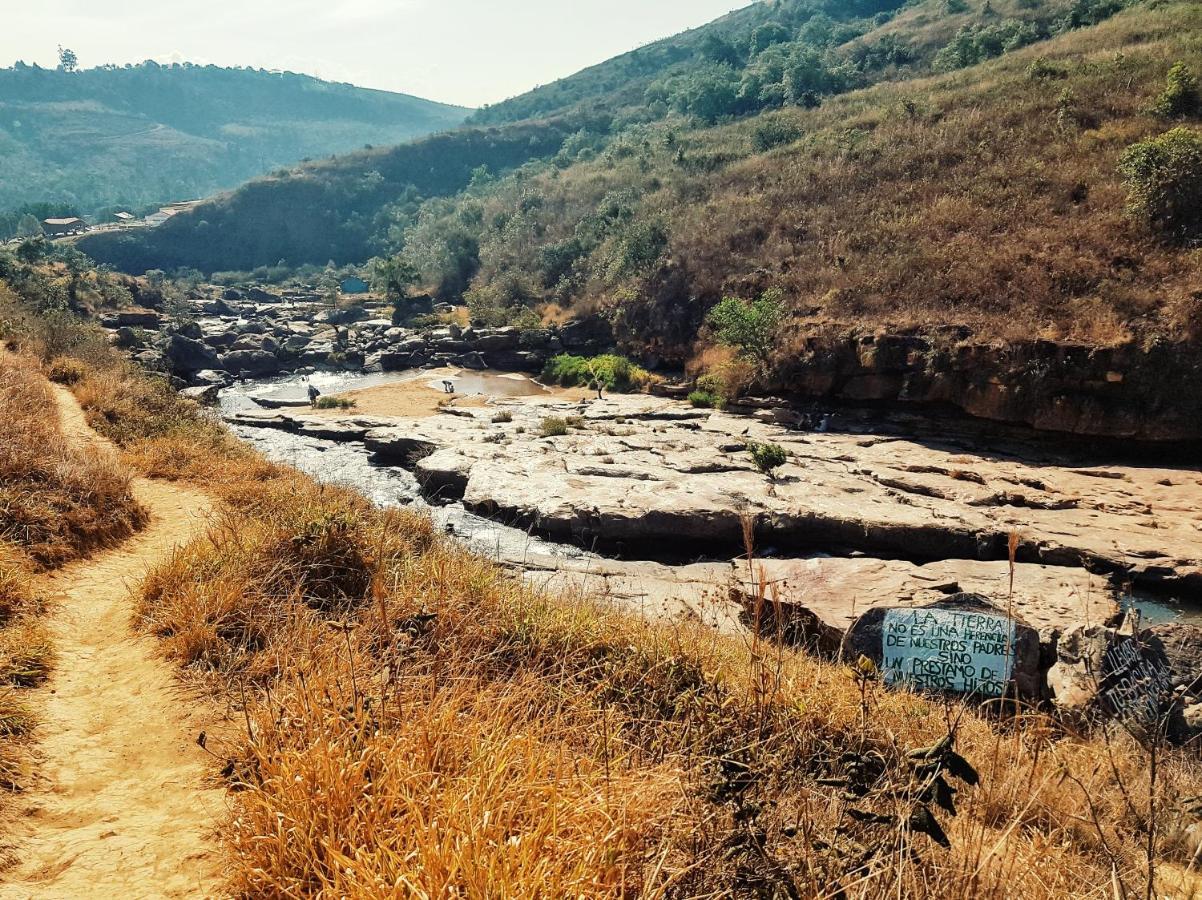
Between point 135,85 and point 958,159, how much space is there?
25318 cm

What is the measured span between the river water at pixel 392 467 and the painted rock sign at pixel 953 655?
12.2ft

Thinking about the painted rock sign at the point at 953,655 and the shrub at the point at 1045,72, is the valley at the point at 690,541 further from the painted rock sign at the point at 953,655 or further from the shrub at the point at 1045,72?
the shrub at the point at 1045,72

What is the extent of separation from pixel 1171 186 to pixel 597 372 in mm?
19032

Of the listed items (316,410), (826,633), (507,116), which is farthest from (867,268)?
(507,116)

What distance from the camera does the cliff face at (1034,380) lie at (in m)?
14.7

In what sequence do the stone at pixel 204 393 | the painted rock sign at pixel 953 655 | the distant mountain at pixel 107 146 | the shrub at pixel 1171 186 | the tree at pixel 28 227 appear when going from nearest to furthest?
the painted rock sign at pixel 953 655, the shrub at pixel 1171 186, the stone at pixel 204 393, the tree at pixel 28 227, the distant mountain at pixel 107 146

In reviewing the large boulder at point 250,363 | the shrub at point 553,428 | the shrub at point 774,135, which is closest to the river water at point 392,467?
Result: the large boulder at point 250,363

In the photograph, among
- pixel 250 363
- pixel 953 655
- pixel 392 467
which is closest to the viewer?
pixel 953 655

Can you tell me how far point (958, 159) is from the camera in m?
25.4

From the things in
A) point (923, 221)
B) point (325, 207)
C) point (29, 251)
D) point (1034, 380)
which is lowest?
point (1034, 380)

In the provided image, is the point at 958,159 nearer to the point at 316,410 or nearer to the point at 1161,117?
the point at 1161,117

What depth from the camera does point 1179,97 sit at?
71.5ft

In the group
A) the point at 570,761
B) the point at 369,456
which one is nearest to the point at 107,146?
the point at 369,456

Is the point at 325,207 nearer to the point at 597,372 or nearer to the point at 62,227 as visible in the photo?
the point at 62,227
